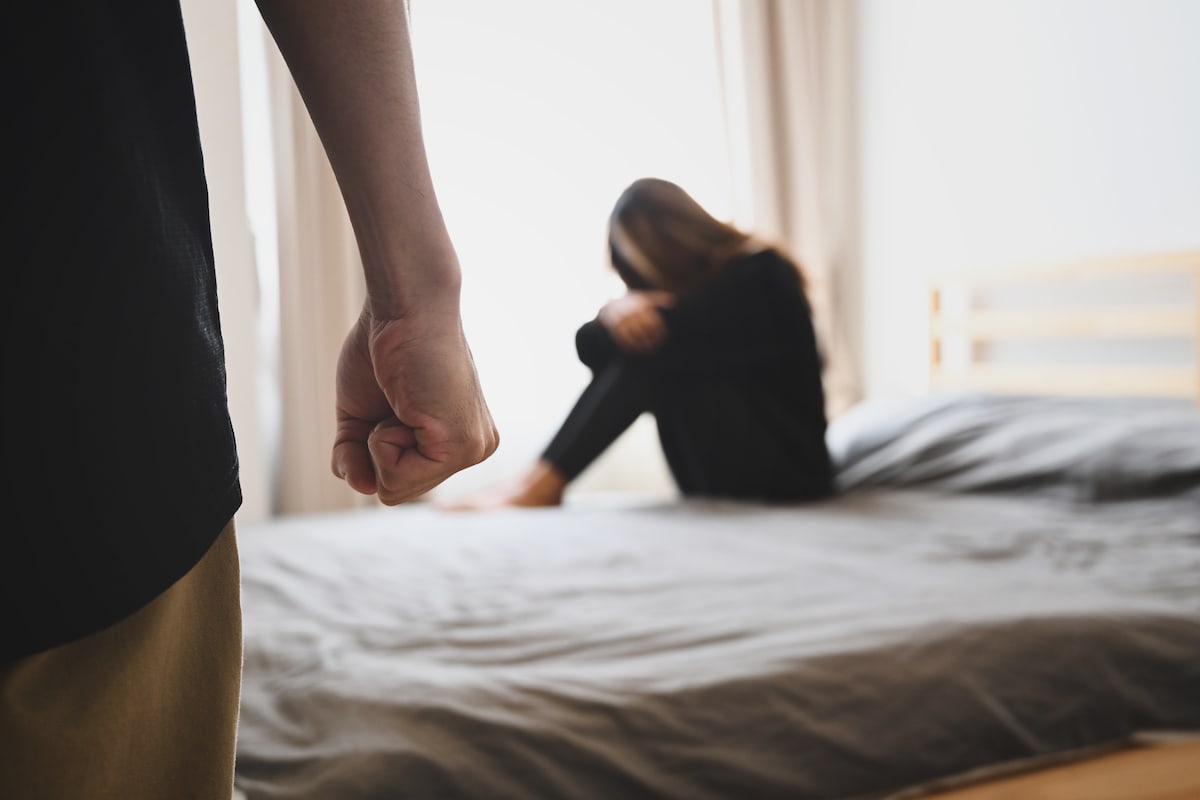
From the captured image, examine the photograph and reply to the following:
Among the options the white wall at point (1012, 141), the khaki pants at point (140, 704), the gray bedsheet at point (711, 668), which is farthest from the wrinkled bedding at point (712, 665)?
the white wall at point (1012, 141)

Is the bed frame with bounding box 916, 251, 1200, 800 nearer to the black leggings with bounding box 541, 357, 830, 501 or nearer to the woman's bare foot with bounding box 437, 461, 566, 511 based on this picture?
the black leggings with bounding box 541, 357, 830, 501

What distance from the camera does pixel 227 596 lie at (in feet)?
1.28

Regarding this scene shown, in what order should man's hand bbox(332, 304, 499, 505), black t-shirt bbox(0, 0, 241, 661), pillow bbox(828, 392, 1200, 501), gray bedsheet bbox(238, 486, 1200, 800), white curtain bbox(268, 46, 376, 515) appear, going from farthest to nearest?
white curtain bbox(268, 46, 376, 515), pillow bbox(828, 392, 1200, 501), gray bedsheet bbox(238, 486, 1200, 800), man's hand bbox(332, 304, 499, 505), black t-shirt bbox(0, 0, 241, 661)

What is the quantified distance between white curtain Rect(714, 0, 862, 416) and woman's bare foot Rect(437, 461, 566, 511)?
4.50 ft

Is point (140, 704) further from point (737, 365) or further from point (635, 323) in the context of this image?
point (737, 365)

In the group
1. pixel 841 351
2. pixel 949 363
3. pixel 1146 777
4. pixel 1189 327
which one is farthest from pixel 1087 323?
pixel 1146 777

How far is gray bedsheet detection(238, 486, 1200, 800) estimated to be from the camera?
74cm

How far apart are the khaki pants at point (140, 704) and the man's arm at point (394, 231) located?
0.09m

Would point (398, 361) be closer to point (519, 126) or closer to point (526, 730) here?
point (526, 730)

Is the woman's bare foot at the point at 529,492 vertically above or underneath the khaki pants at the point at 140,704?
underneath

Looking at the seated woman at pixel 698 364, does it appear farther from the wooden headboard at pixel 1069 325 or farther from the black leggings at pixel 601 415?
the wooden headboard at pixel 1069 325

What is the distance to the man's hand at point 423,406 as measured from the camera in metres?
0.41

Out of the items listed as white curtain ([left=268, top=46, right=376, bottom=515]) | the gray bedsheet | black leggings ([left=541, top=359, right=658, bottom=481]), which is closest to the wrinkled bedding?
the gray bedsheet

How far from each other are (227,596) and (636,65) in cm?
291
